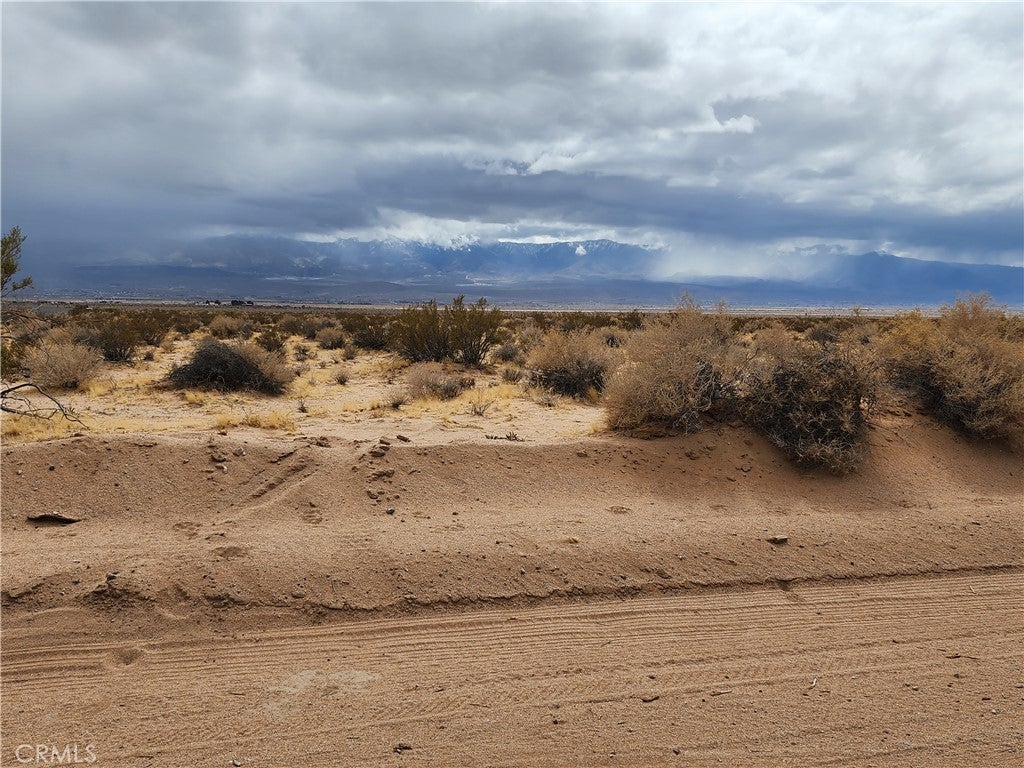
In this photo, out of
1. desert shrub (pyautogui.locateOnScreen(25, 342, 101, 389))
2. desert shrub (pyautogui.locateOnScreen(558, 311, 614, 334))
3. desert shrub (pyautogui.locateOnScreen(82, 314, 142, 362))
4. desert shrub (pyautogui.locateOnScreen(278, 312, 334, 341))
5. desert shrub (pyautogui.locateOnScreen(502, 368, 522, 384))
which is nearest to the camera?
desert shrub (pyautogui.locateOnScreen(25, 342, 101, 389))

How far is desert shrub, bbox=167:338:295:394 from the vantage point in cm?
1509

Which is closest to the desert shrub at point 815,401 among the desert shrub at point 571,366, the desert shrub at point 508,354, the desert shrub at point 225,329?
the desert shrub at point 571,366

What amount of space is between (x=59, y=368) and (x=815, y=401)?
1615 cm

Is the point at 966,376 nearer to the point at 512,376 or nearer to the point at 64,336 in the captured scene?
the point at 512,376

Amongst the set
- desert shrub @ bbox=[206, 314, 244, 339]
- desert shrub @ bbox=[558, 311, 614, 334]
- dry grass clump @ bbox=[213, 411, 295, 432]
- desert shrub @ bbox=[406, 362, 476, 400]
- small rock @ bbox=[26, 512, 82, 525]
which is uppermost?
desert shrub @ bbox=[558, 311, 614, 334]

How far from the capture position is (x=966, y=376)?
31.8 feet

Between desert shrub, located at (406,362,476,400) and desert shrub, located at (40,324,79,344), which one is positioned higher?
desert shrub, located at (40,324,79,344)

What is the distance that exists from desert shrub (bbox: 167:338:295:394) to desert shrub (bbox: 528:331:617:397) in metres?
6.47

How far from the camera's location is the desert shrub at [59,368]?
14.5 metres

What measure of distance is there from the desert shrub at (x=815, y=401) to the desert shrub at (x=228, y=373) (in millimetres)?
11161

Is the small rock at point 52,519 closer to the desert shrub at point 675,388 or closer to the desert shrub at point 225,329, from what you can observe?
the desert shrub at point 675,388

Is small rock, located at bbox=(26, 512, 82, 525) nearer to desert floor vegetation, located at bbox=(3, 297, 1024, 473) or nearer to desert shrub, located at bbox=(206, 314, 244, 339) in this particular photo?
desert floor vegetation, located at bbox=(3, 297, 1024, 473)

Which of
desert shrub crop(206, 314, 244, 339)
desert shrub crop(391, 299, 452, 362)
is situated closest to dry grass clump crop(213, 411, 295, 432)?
desert shrub crop(391, 299, 452, 362)

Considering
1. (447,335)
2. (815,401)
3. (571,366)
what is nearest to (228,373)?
(447,335)
